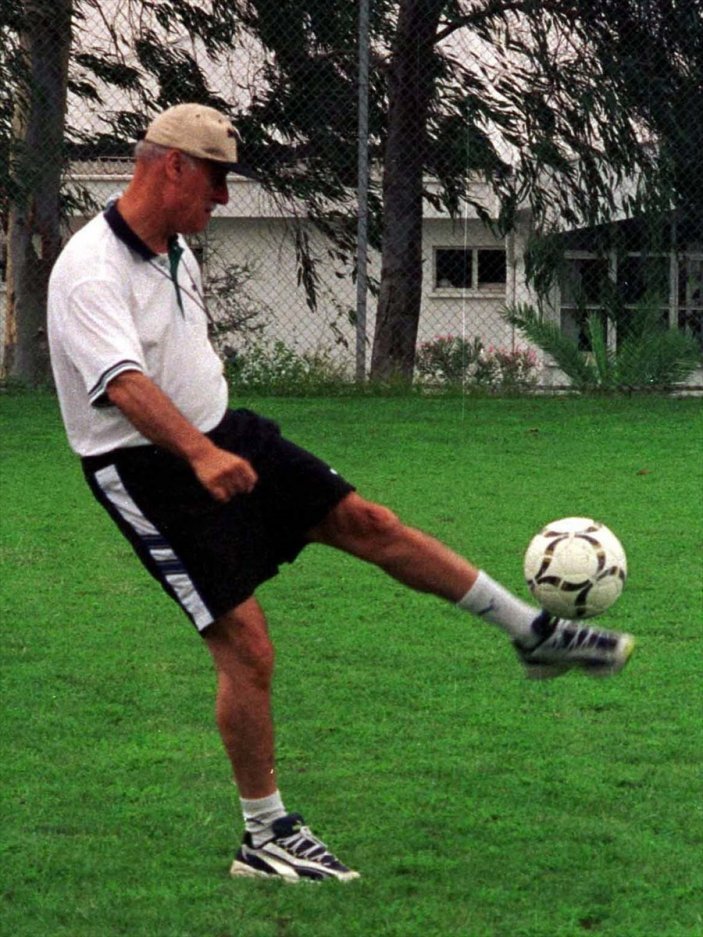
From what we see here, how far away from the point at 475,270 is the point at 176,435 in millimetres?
18283

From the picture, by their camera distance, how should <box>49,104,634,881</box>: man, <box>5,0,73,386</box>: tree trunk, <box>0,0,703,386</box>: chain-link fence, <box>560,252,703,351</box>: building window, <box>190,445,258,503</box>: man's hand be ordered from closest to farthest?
<box>190,445,258,503</box>: man's hand
<box>49,104,634,881</box>: man
<box>5,0,73,386</box>: tree trunk
<box>0,0,703,386</box>: chain-link fence
<box>560,252,703,351</box>: building window

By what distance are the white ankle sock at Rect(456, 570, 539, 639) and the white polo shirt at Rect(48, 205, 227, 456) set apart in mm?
773

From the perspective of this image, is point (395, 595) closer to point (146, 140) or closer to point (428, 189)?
point (146, 140)

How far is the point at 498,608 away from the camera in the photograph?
4.75 m

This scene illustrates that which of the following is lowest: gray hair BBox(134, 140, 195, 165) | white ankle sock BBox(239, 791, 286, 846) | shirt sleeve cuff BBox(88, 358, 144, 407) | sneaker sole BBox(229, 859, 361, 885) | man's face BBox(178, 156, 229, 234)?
sneaker sole BBox(229, 859, 361, 885)

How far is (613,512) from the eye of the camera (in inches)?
393

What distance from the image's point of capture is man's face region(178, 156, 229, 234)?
4387mm

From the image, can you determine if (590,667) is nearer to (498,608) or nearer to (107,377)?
(498,608)

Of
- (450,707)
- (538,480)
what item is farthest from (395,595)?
(538,480)

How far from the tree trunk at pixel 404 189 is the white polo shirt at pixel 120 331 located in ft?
36.3

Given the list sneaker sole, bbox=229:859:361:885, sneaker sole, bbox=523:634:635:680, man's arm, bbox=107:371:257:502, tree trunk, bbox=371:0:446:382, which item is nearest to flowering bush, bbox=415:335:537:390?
tree trunk, bbox=371:0:446:382

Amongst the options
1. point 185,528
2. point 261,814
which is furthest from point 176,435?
point 261,814

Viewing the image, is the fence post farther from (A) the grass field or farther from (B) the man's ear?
(B) the man's ear

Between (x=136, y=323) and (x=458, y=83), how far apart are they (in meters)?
11.7
